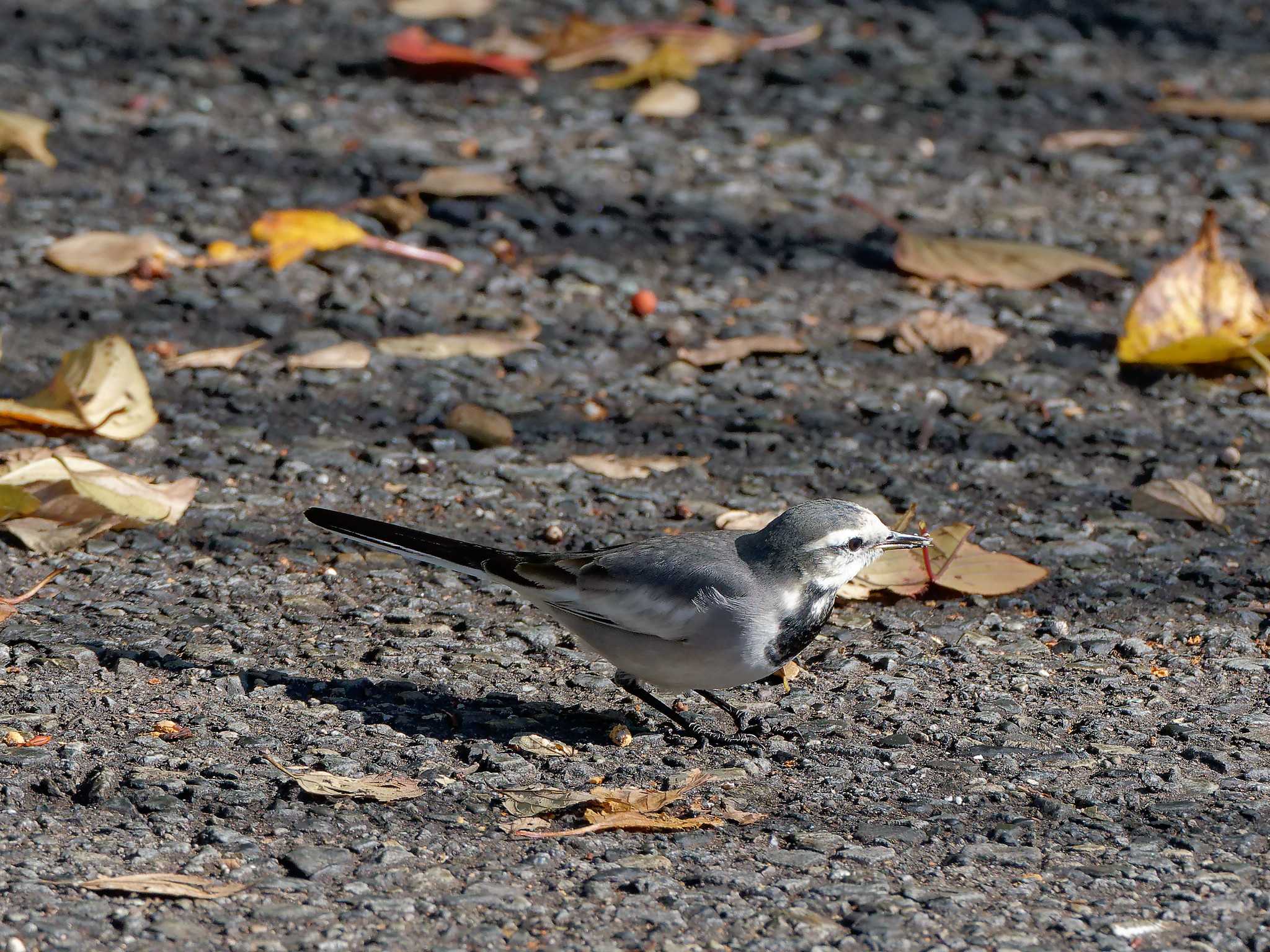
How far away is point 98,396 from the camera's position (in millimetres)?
4961

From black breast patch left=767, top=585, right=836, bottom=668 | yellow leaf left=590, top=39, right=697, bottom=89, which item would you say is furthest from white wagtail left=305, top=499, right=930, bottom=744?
yellow leaf left=590, top=39, right=697, bottom=89

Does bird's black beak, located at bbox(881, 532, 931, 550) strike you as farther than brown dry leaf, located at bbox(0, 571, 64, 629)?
No

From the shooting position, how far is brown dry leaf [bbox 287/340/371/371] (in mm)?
5586

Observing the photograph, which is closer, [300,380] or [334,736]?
[334,736]

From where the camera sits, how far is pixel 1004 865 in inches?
123

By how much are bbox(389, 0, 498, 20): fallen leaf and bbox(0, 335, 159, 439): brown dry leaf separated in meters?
4.04

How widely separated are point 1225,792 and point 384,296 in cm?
370

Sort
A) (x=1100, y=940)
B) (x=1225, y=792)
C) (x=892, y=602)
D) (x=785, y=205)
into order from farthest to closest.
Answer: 1. (x=785, y=205)
2. (x=892, y=602)
3. (x=1225, y=792)
4. (x=1100, y=940)

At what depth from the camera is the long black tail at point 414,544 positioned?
3842 mm

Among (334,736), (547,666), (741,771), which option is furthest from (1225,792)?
(334,736)

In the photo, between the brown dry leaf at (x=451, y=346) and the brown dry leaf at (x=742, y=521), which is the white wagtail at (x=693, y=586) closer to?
the brown dry leaf at (x=742, y=521)

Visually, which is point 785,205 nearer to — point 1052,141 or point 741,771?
point 1052,141

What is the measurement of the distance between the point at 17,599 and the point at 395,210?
2.85 metres

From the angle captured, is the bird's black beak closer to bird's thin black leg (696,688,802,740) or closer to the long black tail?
bird's thin black leg (696,688,802,740)
